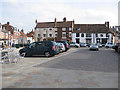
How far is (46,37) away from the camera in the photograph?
62.5 metres

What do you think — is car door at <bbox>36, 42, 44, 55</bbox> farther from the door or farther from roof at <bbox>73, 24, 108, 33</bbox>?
roof at <bbox>73, 24, 108, 33</bbox>

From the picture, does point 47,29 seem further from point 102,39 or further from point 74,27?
point 102,39

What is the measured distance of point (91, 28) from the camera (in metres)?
60.1

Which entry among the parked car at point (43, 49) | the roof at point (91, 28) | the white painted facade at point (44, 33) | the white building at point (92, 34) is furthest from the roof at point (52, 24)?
the parked car at point (43, 49)

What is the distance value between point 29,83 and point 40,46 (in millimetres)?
9179

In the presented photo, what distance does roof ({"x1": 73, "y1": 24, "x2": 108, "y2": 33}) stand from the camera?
193 ft

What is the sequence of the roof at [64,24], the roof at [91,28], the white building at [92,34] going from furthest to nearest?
the roof at [64,24], the roof at [91,28], the white building at [92,34]

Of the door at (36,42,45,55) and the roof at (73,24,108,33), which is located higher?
the roof at (73,24,108,33)

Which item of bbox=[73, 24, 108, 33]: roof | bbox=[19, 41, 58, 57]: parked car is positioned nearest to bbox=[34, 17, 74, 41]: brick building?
bbox=[73, 24, 108, 33]: roof

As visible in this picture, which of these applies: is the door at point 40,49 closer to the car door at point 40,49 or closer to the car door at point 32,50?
the car door at point 40,49

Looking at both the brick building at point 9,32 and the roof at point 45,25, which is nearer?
the brick building at point 9,32

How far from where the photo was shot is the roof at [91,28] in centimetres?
5868

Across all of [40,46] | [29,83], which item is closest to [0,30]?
[40,46]

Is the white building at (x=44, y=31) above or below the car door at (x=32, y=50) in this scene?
above
